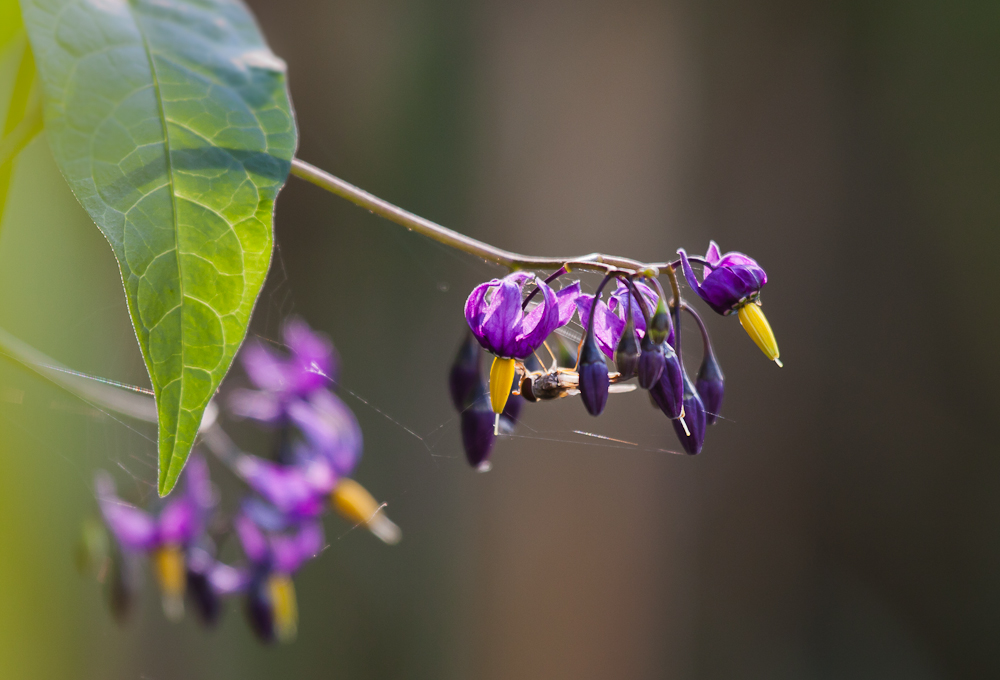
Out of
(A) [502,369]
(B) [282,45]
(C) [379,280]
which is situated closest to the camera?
(A) [502,369]

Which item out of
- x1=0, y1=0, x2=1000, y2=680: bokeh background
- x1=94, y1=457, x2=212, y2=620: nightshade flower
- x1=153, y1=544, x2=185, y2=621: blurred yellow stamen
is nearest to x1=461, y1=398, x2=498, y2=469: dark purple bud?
x1=94, y1=457, x2=212, y2=620: nightshade flower

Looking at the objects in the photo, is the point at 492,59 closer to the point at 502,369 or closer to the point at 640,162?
the point at 640,162

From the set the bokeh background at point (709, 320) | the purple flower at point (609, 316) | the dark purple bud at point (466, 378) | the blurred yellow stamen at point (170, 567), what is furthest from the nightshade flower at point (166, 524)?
the bokeh background at point (709, 320)

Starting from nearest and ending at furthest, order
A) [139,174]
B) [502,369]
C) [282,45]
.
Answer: [139,174]
[502,369]
[282,45]

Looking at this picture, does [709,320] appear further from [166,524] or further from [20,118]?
[20,118]

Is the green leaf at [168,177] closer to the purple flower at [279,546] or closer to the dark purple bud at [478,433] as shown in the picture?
the dark purple bud at [478,433]

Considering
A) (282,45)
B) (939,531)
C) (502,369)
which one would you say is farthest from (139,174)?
(939,531)

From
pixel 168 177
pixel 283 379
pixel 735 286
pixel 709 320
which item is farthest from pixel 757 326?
pixel 709 320
